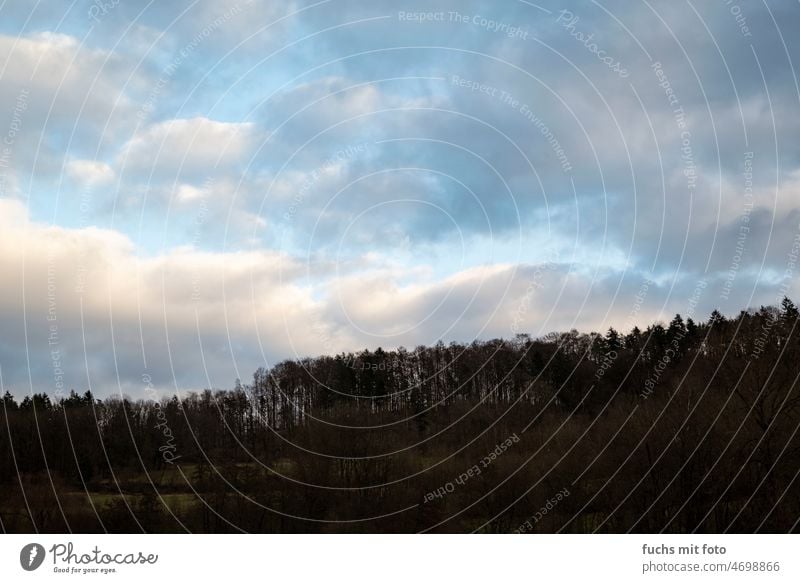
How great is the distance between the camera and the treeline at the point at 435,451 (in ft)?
168

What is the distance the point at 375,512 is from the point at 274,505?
9351mm

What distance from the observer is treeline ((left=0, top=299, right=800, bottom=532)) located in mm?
51281

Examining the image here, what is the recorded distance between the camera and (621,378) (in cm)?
9612

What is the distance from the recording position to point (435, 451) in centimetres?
7900

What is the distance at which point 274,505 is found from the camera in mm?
64875

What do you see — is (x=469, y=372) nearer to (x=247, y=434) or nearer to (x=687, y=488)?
(x=247, y=434)

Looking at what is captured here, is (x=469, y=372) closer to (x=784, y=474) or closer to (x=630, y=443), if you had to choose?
(x=630, y=443)

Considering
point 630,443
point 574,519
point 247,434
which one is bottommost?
point 574,519

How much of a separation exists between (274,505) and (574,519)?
26937 millimetres

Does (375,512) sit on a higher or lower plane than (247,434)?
lower

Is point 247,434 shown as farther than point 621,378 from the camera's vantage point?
No
